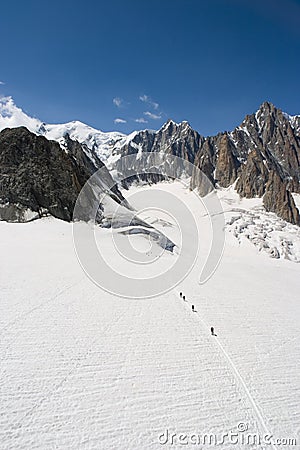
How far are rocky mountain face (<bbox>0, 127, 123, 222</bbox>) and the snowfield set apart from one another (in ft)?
43.0

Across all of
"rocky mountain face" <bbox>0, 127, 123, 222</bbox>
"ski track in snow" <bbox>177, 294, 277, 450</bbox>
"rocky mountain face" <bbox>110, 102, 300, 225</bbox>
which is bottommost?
"ski track in snow" <bbox>177, 294, 277, 450</bbox>

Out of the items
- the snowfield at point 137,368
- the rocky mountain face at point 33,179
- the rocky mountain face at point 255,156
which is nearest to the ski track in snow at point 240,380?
the snowfield at point 137,368

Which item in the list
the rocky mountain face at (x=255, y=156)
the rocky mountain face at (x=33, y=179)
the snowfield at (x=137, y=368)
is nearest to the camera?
the snowfield at (x=137, y=368)

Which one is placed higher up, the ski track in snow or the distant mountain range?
the distant mountain range

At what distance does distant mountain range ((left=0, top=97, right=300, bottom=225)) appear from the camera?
27022 mm

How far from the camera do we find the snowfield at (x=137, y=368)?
516cm

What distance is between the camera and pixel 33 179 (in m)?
27.8

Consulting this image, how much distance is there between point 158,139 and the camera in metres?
196

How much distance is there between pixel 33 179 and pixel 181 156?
152588mm

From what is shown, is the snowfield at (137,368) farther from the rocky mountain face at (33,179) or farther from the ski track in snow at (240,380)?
the rocky mountain face at (33,179)

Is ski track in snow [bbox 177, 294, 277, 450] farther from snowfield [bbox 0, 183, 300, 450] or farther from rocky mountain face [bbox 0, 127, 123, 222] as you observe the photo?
rocky mountain face [bbox 0, 127, 123, 222]

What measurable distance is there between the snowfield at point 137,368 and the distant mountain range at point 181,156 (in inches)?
573

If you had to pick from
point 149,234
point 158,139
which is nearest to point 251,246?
point 149,234

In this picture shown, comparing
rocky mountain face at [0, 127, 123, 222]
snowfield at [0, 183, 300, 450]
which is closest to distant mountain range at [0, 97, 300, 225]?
rocky mountain face at [0, 127, 123, 222]
